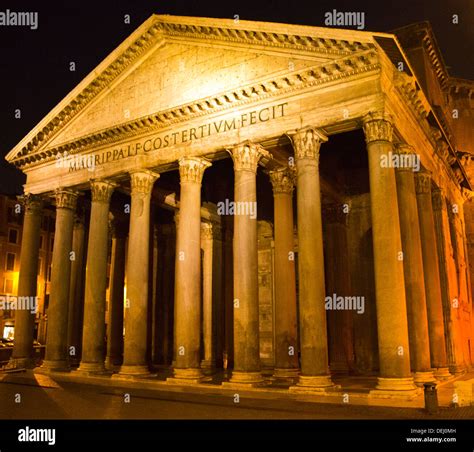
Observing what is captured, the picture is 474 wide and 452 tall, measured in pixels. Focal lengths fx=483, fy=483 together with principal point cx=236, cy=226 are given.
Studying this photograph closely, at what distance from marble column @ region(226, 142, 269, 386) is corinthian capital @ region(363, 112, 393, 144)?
3624 millimetres

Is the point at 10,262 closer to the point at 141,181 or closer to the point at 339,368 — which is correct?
the point at 141,181

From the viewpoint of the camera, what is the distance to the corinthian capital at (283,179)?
1755cm

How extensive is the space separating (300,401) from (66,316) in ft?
36.2

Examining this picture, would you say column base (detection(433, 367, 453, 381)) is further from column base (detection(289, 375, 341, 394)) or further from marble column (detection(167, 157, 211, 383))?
marble column (detection(167, 157, 211, 383))

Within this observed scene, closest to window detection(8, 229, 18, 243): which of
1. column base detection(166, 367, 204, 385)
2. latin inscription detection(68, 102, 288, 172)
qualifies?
latin inscription detection(68, 102, 288, 172)

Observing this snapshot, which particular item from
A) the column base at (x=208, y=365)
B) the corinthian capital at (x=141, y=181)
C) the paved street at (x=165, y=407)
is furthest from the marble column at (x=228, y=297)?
the paved street at (x=165, y=407)

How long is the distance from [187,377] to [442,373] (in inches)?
334

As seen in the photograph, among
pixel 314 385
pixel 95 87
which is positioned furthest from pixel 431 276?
pixel 95 87

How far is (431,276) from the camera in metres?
17.0

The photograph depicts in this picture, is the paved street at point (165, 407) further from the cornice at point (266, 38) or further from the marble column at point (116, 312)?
the cornice at point (266, 38)

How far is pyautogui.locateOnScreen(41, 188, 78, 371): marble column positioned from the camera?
18.6 m

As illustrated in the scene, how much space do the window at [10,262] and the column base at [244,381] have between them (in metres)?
34.6

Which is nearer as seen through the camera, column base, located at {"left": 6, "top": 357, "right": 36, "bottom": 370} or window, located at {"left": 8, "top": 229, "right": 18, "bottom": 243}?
column base, located at {"left": 6, "top": 357, "right": 36, "bottom": 370}
